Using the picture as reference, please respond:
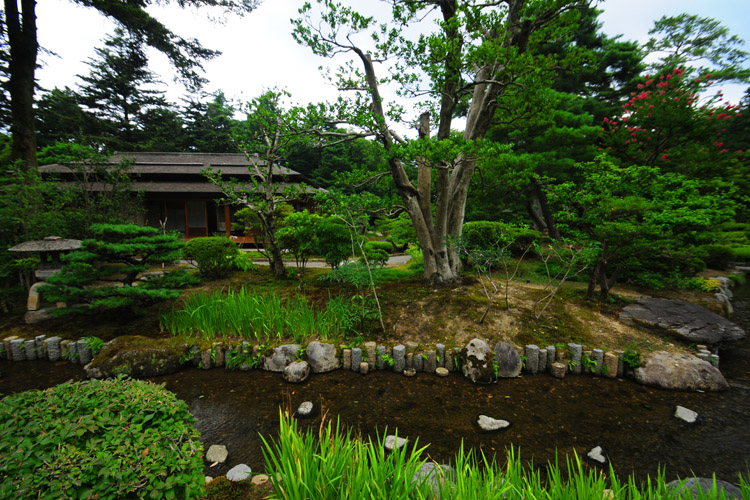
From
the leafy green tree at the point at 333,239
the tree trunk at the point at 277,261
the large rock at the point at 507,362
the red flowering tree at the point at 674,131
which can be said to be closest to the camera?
the large rock at the point at 507,362

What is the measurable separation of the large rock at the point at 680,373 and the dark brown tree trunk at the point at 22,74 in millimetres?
13126

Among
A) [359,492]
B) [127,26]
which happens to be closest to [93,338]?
[359,492]

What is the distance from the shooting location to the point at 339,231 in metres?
5.65

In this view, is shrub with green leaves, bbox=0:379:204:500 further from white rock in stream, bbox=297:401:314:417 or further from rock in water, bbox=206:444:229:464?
white rock in stream, bbox=297:401:314:417

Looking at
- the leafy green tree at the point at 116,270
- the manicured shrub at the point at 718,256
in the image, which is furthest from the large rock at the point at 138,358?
the manicured shrub at the point at 718,256

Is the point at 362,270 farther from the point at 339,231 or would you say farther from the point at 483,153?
the point at 483,153

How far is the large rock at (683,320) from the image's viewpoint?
4.00 meters

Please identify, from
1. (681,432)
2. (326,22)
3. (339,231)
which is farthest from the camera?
(339,231)

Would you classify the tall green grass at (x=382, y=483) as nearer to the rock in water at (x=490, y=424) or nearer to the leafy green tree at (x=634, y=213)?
the rock in water at (x=490, y=424)

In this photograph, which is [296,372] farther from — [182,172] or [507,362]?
[182,172]

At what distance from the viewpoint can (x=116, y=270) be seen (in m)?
4.47

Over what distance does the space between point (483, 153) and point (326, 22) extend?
3583mm

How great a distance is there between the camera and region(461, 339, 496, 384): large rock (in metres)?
3.61

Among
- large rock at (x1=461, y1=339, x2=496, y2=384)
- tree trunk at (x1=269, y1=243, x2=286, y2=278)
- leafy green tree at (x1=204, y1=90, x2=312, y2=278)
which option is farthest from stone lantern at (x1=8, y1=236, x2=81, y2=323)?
large rock at (x1=461, y1=339, x2=496, y2=384)
